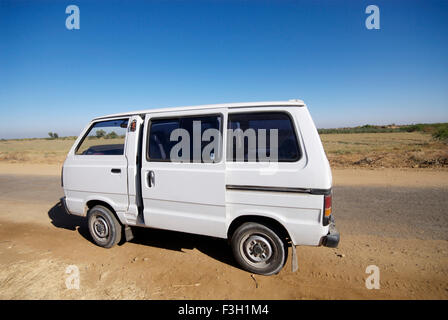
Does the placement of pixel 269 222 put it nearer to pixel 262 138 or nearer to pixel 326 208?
pixel 326 208

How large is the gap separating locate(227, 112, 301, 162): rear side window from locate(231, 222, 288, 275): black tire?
3.01ft

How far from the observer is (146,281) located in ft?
9.98

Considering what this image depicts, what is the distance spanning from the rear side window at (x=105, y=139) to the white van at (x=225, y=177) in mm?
26

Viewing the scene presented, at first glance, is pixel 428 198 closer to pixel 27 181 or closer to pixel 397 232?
pixel 397 232

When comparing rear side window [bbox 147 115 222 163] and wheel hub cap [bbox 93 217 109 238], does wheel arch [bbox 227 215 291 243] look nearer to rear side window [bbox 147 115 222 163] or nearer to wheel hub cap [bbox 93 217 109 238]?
rear side window [bbox 147 115 222 163]

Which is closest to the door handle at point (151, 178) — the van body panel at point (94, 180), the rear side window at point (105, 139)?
the van body panel at point (94, 180)

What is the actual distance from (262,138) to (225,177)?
0.71 metres

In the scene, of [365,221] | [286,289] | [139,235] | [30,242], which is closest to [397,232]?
[365,221]

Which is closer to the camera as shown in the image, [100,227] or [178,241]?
[100,227]

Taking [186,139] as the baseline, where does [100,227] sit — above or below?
below

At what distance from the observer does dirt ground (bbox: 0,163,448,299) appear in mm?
2809

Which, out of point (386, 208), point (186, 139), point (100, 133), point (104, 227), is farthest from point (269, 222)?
point (386, 208)

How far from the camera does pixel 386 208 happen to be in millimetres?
5668

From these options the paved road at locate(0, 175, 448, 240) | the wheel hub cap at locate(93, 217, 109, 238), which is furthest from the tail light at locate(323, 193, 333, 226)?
the wheel hub cap at locate(93, 217, 109, 238)
